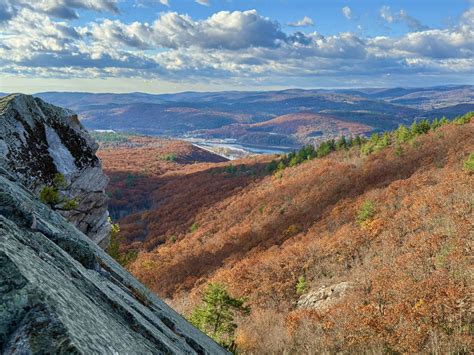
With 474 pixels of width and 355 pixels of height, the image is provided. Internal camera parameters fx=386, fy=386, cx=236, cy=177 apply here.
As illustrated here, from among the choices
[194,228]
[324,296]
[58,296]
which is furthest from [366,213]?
[194,228]

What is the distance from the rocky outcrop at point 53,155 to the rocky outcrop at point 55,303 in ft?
19.2

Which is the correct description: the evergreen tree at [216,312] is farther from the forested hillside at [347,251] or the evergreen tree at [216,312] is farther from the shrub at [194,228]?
the shrub at [194,228]

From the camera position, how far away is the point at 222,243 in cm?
5719

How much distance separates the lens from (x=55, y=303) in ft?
13.1

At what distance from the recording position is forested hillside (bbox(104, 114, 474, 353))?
16047 millimetres

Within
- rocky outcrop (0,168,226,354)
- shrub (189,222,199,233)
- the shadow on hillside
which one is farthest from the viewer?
shrub (189,222,199,233)

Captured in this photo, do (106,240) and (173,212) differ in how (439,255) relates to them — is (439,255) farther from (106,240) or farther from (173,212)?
(173,212)

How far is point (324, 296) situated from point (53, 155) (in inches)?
722

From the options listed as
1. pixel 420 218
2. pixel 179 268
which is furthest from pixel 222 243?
pixel 420 218

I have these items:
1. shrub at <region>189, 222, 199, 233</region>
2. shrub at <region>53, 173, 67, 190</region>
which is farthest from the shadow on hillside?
shrub at <region>53, 173, 67, 190</region>

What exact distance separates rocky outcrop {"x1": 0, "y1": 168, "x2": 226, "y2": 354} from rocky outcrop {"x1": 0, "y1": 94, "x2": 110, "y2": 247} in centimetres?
585

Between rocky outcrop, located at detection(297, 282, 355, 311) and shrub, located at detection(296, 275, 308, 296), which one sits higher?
rocky outcrop, located at detection(297, 282, 355, 311)

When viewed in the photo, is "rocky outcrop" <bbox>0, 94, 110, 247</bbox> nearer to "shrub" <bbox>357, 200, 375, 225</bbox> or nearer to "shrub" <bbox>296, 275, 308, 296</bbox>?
"shrub" <bbox>296, 275, 308, 296</bbox>

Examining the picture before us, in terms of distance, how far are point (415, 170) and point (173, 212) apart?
61.2 meters
